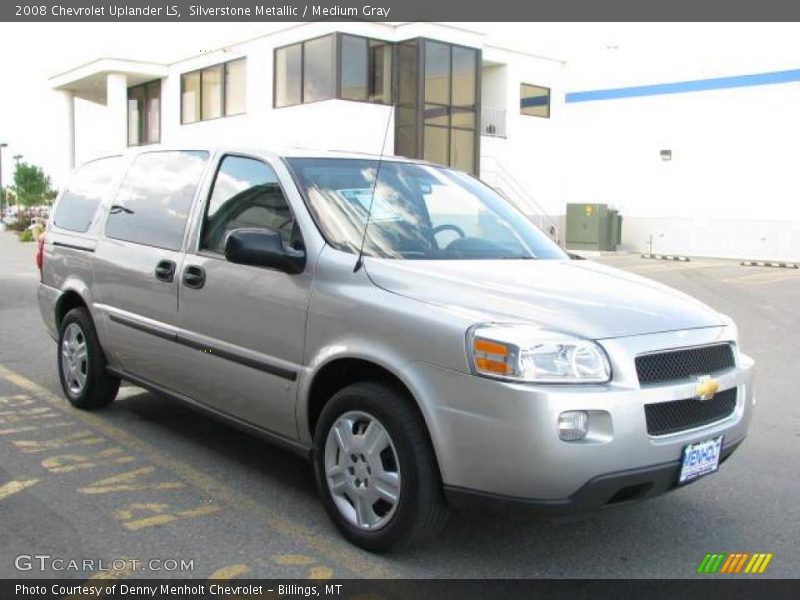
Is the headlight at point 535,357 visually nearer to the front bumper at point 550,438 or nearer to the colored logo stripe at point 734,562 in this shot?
the front bumper at point 550,438

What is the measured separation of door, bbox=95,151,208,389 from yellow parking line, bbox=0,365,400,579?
43cm

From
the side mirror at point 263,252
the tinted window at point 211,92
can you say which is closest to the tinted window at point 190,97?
the tinted window at point 211,92

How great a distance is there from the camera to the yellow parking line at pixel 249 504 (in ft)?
11.7

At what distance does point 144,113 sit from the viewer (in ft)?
111

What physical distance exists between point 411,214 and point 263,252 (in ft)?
2.85

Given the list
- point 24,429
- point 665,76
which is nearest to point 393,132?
point 665,76

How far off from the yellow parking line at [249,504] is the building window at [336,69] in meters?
19.5

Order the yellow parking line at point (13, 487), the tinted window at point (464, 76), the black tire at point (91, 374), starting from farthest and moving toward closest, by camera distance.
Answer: the tinted window at point (464, 76)
the black tire at point (91, 374)
the yellow parking line at point (13, 487)

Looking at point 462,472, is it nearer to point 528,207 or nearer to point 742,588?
point 742,588

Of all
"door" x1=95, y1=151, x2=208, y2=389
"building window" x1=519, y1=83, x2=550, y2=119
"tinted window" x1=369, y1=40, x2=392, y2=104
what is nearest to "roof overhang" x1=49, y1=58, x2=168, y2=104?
"tinted window" x1=369, y1=40, x2=392, y2=104

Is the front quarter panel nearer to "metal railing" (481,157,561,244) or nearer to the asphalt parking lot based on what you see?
the asphalt parking lot

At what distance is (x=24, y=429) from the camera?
5.46 meters

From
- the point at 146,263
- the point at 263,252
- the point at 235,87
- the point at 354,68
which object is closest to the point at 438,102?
the point at 354,68

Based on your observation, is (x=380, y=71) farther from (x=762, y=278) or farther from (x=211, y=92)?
(x=762, y=278)
